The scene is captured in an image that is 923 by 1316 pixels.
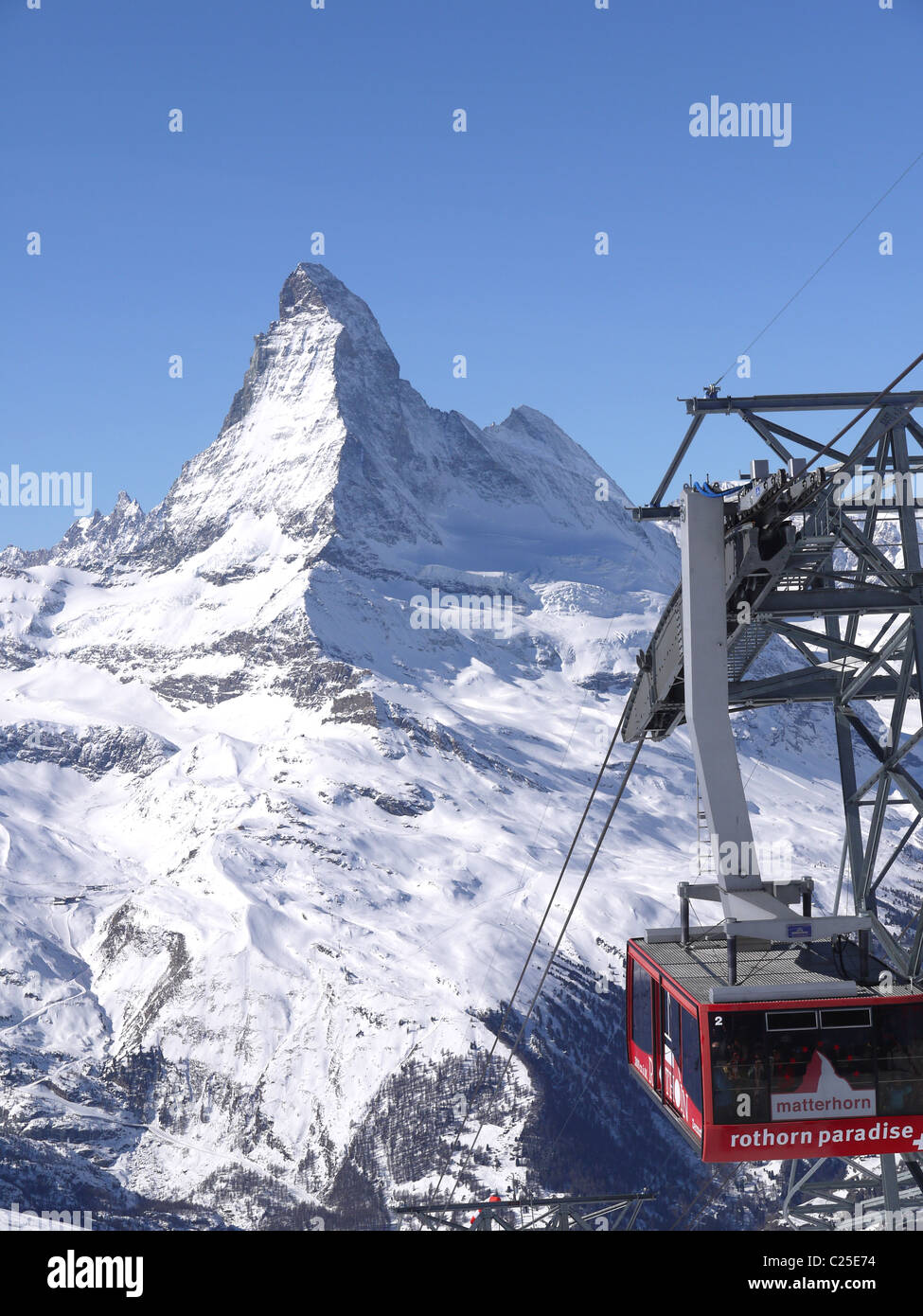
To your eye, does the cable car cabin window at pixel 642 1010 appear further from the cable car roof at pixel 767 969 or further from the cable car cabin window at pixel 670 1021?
the cable car cabin window at pixel 670 1021

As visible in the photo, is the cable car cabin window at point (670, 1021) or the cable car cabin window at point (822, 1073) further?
the cable car cabin window at point (670, 1021)

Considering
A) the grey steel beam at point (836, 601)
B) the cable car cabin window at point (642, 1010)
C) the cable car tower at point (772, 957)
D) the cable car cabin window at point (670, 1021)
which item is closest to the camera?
the cable car tower at point (772, 957)

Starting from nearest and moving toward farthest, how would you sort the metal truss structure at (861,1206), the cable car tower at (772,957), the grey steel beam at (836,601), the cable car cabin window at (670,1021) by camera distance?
the cable car tower at (772,957) < the cable car cabin window at (670,1021) < the grey steel beam at (836,601) < the metal truss structure at (861,1206)

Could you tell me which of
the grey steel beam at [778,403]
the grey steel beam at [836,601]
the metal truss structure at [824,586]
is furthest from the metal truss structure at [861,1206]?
the grey steel beam at [778,403]

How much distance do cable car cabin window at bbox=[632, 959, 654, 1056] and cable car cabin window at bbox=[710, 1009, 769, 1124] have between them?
3196 millimetres

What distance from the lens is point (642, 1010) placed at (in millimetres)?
19812

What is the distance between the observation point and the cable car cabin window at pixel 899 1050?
51.6 ft

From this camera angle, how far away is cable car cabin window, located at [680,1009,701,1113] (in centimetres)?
1603

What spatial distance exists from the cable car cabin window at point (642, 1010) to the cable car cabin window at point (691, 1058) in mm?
2002

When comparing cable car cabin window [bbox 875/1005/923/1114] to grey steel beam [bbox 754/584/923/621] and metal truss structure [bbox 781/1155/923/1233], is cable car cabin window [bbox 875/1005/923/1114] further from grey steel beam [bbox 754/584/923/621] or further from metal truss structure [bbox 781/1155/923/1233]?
metal truss structure [bbox 781/1155/923/1233]

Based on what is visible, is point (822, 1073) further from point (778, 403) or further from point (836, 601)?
point (778, 403)

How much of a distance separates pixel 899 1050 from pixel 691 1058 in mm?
2503
